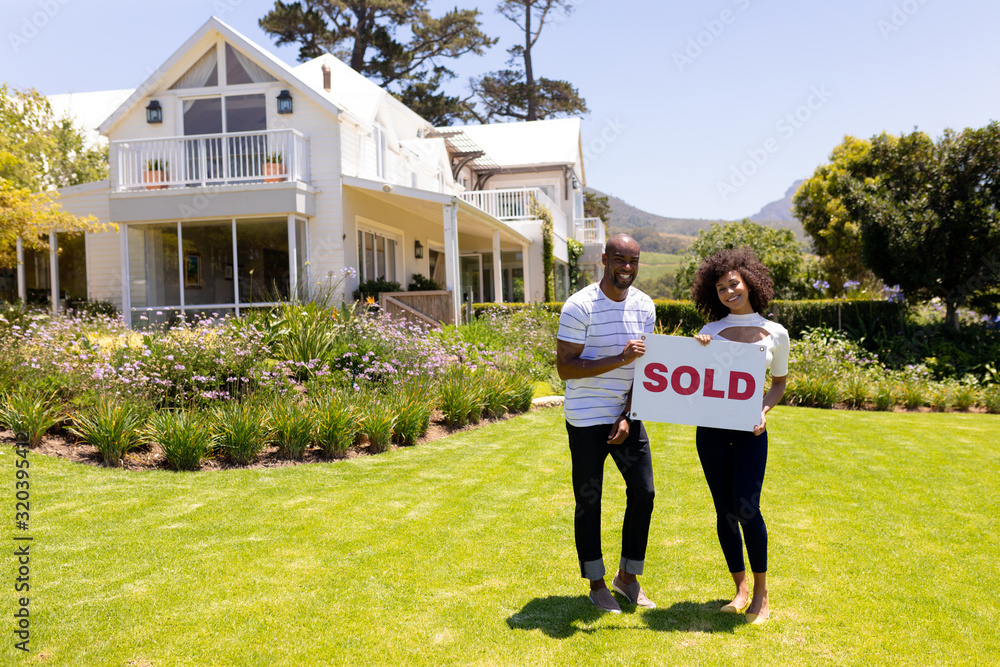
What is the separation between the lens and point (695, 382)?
140 inches

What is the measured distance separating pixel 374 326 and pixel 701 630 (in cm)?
776

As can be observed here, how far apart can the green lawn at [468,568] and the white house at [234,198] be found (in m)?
7.56

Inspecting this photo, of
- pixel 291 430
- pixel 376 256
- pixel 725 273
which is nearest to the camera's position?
pixel 725 273

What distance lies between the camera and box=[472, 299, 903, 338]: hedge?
15.7m

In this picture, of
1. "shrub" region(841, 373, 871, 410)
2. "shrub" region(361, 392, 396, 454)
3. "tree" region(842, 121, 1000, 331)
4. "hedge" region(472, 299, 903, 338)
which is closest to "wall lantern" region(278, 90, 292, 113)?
"hedge" region(472, 299, 903, 338)

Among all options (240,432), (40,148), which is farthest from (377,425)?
(40,148)

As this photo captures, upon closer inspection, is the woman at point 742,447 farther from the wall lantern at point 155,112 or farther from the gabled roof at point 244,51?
the wall lantern at point 155,112

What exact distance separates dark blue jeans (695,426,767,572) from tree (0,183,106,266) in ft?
38.8

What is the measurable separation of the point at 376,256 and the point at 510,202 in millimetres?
6335

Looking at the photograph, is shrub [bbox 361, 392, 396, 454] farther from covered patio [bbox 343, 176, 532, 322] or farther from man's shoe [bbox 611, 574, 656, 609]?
covered patio [bbox 343, 176, 532, 322]

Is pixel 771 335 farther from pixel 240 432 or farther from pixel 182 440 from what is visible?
pixel 182 440

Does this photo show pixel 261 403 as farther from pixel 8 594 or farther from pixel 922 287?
pixel 922 287

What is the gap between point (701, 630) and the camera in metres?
3.40

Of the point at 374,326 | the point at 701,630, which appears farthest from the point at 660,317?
the point at 701,630
